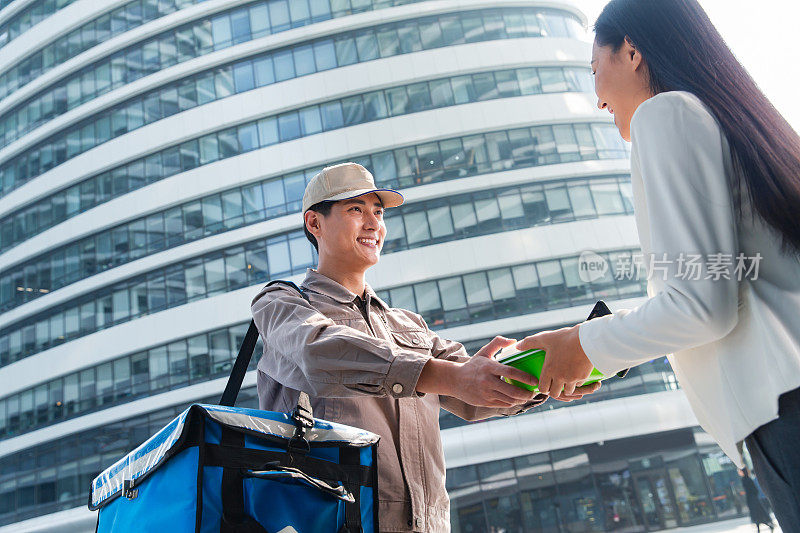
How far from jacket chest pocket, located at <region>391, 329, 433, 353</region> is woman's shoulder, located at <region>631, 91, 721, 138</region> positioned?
133cm

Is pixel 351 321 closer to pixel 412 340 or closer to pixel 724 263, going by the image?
pixel 412 340

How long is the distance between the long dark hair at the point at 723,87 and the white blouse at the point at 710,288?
4 centimetres

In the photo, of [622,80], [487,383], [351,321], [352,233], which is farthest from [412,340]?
[622,80]

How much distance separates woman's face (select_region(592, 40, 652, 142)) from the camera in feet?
6.48

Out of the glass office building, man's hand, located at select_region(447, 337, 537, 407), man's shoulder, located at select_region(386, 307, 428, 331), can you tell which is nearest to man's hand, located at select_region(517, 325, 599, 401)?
man's hand, located at select_region(447, 337, 537, 407)

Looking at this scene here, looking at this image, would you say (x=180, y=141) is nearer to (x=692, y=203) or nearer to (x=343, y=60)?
(x=343, y=60)

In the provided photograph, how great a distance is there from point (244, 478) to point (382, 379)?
55 cm

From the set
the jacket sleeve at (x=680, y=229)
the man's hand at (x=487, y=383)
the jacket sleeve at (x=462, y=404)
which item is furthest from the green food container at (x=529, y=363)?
the jacket sleeve at (x=680, y=229)

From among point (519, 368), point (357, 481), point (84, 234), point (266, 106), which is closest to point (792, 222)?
point (519, 368)

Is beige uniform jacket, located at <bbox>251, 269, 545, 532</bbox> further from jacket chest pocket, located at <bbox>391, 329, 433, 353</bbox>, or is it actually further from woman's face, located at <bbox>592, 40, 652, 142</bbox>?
woman's face, located at <bbox>592, 40, 652, 142</bbox>

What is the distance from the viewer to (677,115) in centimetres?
162

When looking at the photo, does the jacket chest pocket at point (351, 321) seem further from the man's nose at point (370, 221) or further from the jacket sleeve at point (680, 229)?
the jacket sleeve at point (680, 229)

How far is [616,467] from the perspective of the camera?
23125 millimetres

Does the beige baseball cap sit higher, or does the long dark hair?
the beige baseball cap
